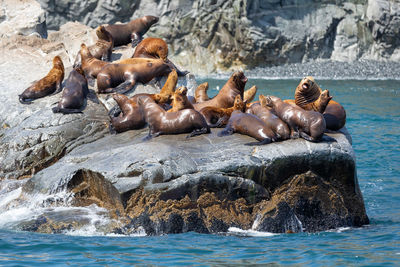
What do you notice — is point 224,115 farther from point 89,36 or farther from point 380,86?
point 380,86

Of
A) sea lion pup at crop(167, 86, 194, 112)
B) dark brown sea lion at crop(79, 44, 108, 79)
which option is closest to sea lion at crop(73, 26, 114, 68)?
dark brown sea lion at crop(79, 44, 108, 79)

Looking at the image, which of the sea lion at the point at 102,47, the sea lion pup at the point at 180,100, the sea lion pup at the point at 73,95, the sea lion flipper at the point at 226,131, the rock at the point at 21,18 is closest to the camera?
the sea lion flipper at the point at 226,131

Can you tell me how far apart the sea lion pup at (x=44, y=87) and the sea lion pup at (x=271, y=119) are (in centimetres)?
344

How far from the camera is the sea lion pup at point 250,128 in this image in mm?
7828

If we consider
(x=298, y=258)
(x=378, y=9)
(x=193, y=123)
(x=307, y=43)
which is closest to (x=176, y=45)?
(x=307, y=43)

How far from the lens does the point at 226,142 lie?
26.0 feet

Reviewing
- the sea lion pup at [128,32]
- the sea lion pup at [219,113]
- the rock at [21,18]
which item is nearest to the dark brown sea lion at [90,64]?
the sea lion pup at [128,32]

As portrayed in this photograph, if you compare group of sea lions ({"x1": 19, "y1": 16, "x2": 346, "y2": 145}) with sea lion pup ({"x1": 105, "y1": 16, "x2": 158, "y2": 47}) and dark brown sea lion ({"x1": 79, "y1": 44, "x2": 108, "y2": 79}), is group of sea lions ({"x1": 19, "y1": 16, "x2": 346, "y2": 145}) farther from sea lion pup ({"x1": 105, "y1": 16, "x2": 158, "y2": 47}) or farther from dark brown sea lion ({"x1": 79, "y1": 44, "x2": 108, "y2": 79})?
sea lion pup ({"x1": 105, "y1": 16, "x2": 158, "y2": 47})

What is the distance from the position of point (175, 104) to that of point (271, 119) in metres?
1.41

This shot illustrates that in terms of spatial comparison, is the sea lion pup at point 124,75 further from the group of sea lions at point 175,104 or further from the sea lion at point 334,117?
the sea lion at point 334,117

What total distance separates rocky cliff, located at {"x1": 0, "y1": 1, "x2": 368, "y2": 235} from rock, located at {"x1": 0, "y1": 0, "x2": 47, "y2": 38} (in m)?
6.81

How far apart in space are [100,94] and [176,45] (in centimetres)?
2478

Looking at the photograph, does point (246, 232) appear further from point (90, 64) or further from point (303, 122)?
point (90, 64)

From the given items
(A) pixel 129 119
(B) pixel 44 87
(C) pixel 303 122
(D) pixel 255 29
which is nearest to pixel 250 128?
(C) pixel 303 122
